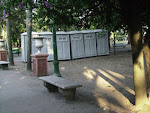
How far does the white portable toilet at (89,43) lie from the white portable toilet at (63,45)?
1723 millimetres

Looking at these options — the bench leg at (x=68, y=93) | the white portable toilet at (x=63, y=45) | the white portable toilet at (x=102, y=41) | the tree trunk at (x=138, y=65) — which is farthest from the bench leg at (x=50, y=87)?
the white portable toilet at (x=102, y=41)

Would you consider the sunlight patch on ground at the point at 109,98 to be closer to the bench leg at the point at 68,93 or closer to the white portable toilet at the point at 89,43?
the bench leg at the point at 68,93

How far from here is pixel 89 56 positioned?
19.2 m

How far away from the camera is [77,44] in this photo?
18641 millimetres

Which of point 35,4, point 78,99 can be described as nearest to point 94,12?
point 35,4

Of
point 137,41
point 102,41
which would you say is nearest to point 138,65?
point 137,41

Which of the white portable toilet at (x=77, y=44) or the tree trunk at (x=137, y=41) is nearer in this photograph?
the tree trunk at (x=137, y=41)

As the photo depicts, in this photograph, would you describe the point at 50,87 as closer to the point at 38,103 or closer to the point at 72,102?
the point at 38,103

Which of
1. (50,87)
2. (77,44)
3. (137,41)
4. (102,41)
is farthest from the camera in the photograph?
(102,41)

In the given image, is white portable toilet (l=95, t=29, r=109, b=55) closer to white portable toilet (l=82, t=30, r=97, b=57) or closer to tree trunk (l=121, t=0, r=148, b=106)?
white portable toilet (l=82, t=30, r=97, b=57)

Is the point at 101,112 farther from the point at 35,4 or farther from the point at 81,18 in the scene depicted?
the point at 35,4

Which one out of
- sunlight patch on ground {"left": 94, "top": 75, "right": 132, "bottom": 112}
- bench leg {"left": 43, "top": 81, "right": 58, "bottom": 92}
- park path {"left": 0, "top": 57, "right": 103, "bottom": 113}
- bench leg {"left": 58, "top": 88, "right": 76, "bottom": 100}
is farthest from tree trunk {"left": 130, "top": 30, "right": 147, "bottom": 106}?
bench leg {"left": 43, "top": 81, "right": 58, "bottom": 92}

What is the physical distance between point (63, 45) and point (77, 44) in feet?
4.33

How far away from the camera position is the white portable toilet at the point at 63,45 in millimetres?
18016
